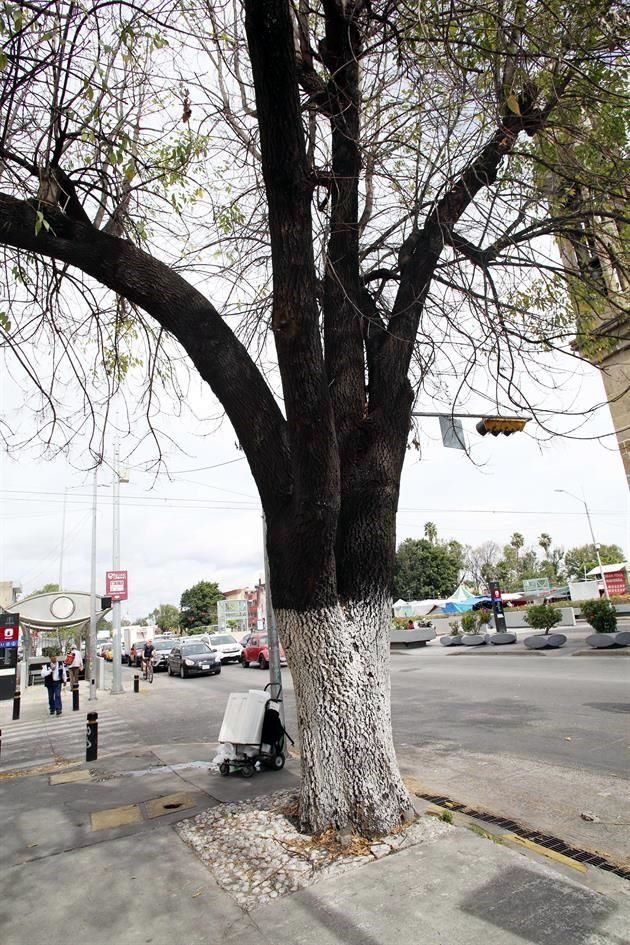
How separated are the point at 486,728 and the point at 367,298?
6903 millimetres

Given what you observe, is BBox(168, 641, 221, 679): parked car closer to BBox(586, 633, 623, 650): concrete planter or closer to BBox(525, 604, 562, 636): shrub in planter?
BBox(525, 604, 562, 636): shrub in planter

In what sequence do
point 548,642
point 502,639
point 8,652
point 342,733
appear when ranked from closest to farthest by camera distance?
point 342,733, point 8,652, point 548,642, point 502,639

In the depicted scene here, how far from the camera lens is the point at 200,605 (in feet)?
328

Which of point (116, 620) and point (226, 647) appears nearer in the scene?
point (116, 620)

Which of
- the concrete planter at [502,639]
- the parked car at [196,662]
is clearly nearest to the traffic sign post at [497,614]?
the concrete planter at [502,639]

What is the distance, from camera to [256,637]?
2806cm

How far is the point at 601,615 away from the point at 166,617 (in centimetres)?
13803

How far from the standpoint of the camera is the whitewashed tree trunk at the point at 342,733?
4.50 metres

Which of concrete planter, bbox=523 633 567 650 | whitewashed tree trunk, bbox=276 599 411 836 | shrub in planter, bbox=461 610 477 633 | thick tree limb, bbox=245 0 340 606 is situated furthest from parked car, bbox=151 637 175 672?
thick tree limb, bbox=245 0 340 606

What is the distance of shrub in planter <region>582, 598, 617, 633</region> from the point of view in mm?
19203

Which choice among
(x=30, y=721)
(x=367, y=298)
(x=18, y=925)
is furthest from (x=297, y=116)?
(x=30, y=721)

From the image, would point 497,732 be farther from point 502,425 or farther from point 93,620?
point 93,620

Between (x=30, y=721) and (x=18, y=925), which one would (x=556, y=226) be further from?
(x=30, y=721)

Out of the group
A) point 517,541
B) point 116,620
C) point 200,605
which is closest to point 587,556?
point 517,541
